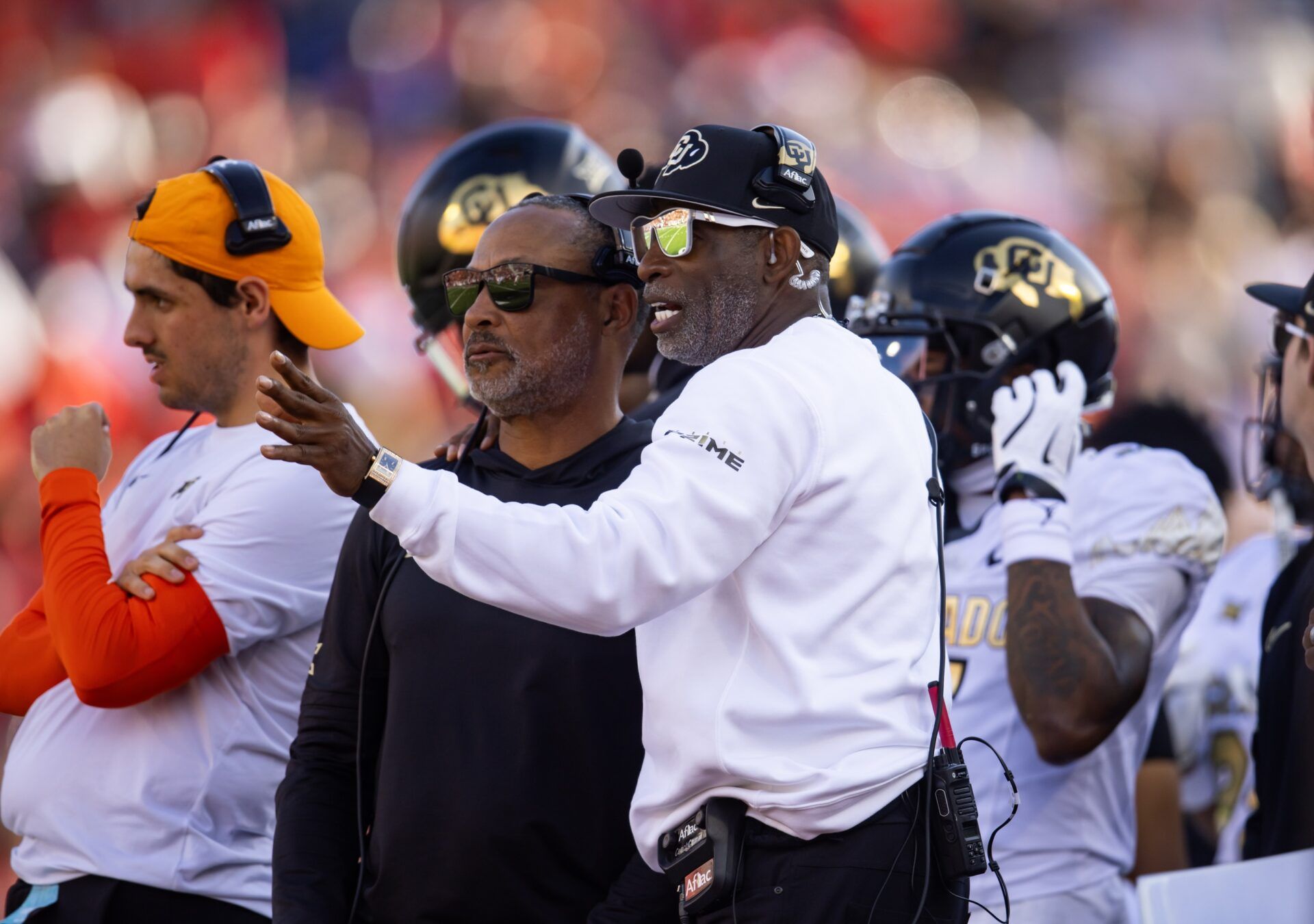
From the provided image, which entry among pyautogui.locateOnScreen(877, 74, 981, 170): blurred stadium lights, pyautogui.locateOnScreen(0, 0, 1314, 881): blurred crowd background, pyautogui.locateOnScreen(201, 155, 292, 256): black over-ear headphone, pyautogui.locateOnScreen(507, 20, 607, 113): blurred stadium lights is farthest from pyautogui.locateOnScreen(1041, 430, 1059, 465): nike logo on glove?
pyautogui.locateOnScreen(877, 74, 981, 170): blurred stadium lights

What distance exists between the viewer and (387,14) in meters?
11.2

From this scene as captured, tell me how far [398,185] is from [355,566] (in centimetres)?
798

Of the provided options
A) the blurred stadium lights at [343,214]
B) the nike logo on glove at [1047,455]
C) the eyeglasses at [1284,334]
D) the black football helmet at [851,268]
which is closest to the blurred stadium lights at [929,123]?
the blurred stadium lights at [343,214]

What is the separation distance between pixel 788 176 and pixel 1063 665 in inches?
55.6

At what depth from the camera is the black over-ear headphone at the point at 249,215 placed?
3488mm

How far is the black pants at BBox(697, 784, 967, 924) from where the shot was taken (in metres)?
2.29

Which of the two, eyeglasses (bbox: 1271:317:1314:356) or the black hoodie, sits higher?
eyeglasses (bbox: 1271:317:1314:356)

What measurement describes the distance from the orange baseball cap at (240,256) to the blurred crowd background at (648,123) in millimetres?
5444

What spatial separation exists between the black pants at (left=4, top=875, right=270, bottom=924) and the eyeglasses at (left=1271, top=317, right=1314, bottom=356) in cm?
275

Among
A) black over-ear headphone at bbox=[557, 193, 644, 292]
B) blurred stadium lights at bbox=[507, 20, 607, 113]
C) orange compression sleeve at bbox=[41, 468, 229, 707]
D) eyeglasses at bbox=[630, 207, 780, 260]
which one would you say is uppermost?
blurred stadium lights at bbox=[507, 20, 607, 113]

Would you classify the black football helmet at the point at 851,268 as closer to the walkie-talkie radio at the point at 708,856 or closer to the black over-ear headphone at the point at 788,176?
the black over-ear headphone at the point at 788,176

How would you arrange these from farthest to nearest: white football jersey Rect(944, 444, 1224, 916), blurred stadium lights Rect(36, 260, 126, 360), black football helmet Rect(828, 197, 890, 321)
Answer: blurred stadium lights Rect(36, 260, 126, 360), black football helmet Rect(828, 197, 890, 321), white football jersey Rect(944, 444, 1224, 916)

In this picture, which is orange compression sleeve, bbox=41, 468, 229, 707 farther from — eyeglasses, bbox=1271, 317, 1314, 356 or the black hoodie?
eyeglasses, bbox=1271, 317, 1314, 356

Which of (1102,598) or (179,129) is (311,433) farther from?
(179,129)
